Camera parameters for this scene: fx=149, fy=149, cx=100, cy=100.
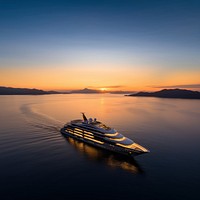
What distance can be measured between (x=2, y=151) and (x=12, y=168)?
10.6m

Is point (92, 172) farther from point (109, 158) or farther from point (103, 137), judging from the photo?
point (103, 137)

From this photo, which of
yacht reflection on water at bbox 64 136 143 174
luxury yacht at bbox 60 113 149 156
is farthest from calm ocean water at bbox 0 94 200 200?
luxury yacht at bbox 60 113 149 156

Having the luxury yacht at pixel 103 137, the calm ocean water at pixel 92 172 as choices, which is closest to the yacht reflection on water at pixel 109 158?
the calm ocean water at pixel 92 172

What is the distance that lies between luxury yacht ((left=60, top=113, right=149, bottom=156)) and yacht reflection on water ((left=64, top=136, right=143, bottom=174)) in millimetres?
Result: 1422

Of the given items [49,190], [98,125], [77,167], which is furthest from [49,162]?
[98,125]

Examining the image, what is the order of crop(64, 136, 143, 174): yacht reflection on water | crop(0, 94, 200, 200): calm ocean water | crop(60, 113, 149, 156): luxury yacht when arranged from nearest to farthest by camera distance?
crop(0, 94, 200, 200): calm ocean water < crop(64, 136, 143, 174): yacht reflection on water < crop(60, 113, 149, 156): luxury yacht

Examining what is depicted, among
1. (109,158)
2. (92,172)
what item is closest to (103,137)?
(109,158)

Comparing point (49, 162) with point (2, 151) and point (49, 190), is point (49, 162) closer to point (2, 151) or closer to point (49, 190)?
point (49, 190)

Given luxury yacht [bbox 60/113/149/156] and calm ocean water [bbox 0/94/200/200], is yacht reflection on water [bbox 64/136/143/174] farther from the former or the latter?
luxury yacht [bbox 60/113/149/156]

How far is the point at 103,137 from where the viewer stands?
45062 millimetres

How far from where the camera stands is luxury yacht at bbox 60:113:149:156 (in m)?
39.3

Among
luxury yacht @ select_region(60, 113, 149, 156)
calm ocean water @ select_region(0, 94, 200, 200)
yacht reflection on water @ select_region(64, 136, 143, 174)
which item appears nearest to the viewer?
calm ocean water @ select_region(0, 94, 200, 200)

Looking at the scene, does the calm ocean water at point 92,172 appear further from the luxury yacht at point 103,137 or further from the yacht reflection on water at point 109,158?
the luxury yacht at point 103,137

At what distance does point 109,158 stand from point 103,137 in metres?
7.33
